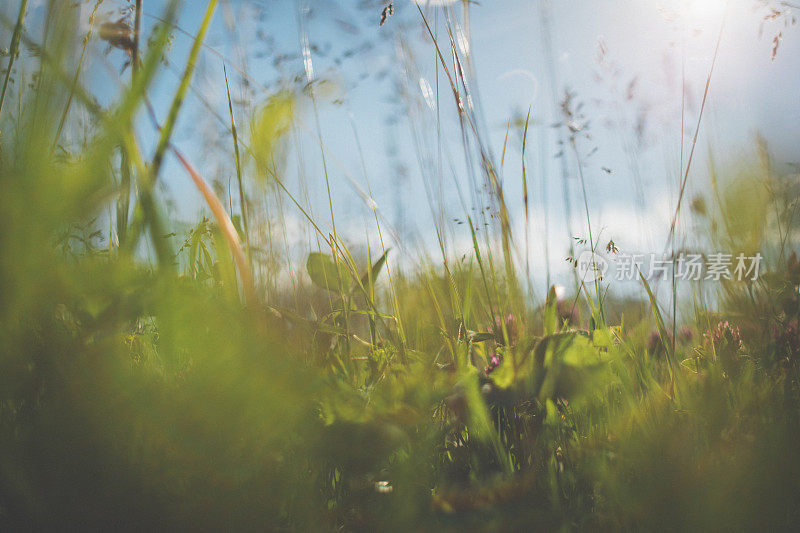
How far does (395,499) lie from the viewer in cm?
47

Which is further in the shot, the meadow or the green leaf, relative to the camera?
the green leaf

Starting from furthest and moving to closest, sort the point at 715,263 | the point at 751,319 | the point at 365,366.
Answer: the point at 715,263
the point at 751,319
the point at 365,366

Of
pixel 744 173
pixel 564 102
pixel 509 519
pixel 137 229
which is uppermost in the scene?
pixel 564 102

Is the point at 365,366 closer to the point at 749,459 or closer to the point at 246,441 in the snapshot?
the point at 246,441

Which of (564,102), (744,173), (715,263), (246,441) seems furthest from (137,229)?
(744,173)

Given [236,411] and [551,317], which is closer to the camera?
[236,411]

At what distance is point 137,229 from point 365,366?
38 centimetres

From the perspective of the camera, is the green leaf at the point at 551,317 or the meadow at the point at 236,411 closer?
the meadow at the point at 236,411

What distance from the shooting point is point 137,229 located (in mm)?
519

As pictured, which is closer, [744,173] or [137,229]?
[137,229]

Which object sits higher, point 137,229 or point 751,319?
point 137,229

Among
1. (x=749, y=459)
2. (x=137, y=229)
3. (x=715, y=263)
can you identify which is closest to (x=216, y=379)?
(x=137, y=229)

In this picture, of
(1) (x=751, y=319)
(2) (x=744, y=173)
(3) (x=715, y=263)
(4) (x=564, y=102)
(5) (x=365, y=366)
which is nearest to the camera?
(5) (x=365, y=366)

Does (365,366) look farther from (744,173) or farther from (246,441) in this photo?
(744,173)
